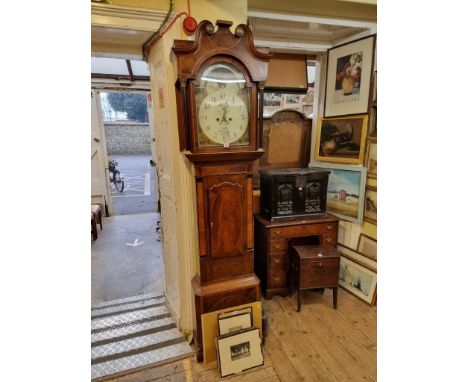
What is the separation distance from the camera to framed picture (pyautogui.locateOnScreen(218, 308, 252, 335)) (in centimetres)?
165

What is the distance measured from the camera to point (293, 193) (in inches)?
88.4

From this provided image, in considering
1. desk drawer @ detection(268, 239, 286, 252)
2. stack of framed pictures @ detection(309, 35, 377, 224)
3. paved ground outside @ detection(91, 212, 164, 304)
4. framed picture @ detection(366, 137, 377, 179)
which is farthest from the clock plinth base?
framed picture @ detection(366, 137, 377, 179)

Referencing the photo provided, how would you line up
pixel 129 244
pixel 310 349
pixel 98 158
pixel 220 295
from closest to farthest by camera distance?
pixel 220 295, pixel 310 349, pixel 129 244, pixel 98 158

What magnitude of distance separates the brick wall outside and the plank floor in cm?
1268

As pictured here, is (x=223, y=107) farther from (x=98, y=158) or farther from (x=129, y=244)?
(x=98, y=158)

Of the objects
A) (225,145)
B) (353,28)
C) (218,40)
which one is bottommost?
(225,145)

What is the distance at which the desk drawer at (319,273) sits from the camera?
6.92ft

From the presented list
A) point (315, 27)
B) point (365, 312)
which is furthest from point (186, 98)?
point (365, 312)

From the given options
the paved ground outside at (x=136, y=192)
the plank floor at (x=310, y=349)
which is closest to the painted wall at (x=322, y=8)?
the plank floor at (x=310, y=349)

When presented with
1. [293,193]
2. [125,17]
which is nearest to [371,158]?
[293,193]

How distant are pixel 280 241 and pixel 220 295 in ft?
2.58
